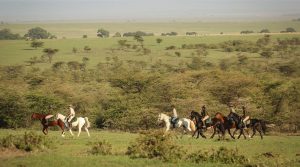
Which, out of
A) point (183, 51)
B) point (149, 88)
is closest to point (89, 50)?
point (183, 51)

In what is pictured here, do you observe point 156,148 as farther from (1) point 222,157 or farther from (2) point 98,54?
(2) point 98,54

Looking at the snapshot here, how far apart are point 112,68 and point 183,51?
25375 millimetres

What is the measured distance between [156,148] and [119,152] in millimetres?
1701

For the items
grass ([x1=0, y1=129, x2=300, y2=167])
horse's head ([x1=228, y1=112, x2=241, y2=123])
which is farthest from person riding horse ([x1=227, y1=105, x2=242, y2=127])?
grass ([x1=0, y1=129, x2=300, y2=167])

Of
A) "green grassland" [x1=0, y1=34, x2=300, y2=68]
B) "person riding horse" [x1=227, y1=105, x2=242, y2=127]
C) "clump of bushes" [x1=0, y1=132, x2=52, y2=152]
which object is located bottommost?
"green grassland" [x1=0, y1=34, x2=300, y2=68]

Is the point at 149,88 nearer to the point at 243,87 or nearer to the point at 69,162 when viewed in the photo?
the point at 243,87

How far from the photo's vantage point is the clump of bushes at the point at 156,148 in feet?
53.3

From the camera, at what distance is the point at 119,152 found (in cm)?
1769

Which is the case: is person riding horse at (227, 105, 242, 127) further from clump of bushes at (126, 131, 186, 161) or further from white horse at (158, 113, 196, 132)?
clump of bushes at (126, 131, 186, 161)

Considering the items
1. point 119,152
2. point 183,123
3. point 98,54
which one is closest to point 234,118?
point 183,123

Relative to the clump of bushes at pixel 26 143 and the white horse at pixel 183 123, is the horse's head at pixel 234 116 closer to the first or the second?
the white horse at pixel 183 123

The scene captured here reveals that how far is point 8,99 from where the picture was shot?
3089cm

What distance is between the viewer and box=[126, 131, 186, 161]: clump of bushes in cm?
1623

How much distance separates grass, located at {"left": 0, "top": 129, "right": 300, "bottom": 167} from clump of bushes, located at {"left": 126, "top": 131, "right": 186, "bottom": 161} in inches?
17.0
